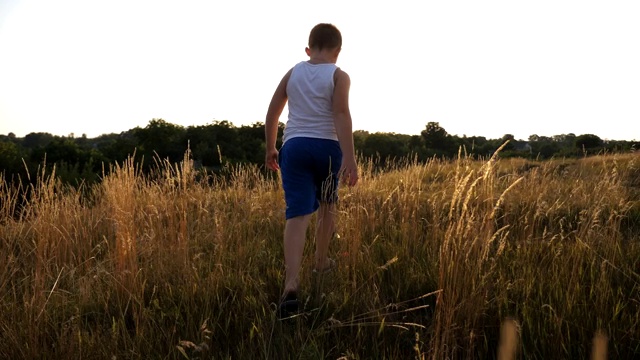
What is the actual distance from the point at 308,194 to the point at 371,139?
45.6 metres

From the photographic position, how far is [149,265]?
10.7ft

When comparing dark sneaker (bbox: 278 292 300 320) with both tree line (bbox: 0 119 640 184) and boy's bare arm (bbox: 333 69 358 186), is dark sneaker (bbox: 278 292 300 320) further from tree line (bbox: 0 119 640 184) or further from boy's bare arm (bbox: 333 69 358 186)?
tree line (bbox: 0 119 640 184)

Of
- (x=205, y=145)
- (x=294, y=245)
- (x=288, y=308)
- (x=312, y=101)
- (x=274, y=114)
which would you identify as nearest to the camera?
(x=288, y=308)

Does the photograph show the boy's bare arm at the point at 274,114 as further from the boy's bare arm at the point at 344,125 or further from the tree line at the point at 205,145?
the tree line at the point at 205,145

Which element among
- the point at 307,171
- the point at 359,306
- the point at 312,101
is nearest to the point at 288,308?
the point at 359,306

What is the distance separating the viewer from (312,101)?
2.92 metres

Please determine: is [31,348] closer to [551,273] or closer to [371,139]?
[551,273]

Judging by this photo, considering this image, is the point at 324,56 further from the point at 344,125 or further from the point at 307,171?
the point at 307,171

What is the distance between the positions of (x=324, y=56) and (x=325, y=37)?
0.11 meters

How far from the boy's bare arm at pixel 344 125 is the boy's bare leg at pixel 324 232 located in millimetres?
286

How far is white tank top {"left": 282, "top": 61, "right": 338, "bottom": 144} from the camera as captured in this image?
9.49ft

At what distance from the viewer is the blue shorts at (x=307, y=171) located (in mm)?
2871

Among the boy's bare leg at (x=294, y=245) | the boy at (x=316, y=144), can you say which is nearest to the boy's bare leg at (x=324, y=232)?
the boy at (x=316, y=144)

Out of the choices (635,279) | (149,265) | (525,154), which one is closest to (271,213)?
(149,265)
